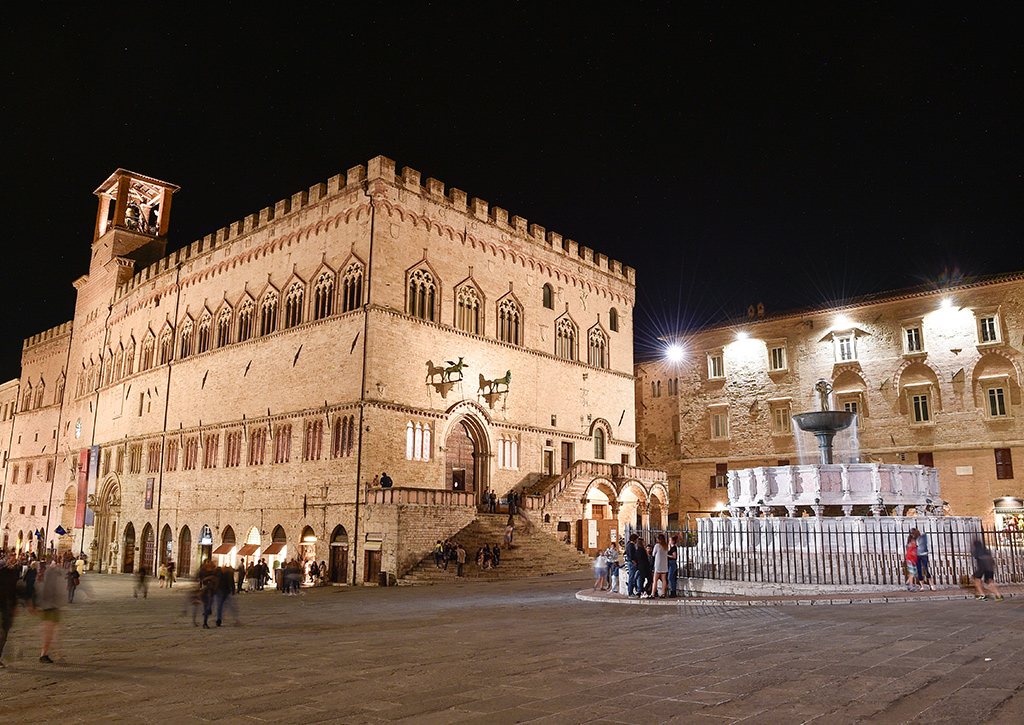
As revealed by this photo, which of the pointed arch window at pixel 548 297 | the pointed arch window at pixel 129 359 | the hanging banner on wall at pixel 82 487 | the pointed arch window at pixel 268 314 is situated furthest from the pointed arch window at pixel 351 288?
the hanging banner on wall at pixel 82 487

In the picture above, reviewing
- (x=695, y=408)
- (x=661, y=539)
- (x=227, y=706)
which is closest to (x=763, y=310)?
(x=695, y=408)

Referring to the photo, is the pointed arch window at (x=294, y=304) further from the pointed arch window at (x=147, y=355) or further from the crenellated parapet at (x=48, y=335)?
the crenellated parapet at (x=48, y=335)

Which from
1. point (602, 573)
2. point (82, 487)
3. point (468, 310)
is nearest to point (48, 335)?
point (82, 487)

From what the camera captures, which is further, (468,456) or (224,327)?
(224,327)

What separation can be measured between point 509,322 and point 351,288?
7.98 metres

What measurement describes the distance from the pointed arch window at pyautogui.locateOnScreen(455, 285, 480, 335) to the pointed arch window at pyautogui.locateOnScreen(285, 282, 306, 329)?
641 centimetres

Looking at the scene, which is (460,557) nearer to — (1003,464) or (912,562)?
(912,562)

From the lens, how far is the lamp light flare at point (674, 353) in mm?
44406

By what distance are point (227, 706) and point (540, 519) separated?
24.0m

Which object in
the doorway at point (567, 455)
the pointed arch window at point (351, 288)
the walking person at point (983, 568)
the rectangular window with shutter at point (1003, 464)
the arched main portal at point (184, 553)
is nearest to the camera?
the walking person at point (983, 568)

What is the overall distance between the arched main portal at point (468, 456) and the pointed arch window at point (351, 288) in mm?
6261

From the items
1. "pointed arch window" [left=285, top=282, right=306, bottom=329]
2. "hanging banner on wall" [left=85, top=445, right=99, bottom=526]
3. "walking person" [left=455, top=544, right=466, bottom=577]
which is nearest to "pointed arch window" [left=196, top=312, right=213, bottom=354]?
"pointed arch window" [left=285, top=282, right=306, bottom=329]

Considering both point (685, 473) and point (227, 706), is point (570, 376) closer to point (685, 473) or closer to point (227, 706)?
point (685, 473)

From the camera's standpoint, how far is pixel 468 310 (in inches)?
1266
